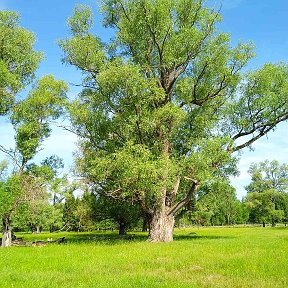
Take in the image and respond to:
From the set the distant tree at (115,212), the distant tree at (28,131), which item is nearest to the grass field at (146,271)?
the distant tree at (28,131)

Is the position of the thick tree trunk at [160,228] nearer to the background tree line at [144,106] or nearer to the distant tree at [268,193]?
the background tree line at [144,106]

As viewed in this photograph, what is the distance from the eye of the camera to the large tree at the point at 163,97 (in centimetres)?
3009

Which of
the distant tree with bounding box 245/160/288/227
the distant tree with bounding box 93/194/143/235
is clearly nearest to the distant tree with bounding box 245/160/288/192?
the distant tree with bounding box 245/160/288/227

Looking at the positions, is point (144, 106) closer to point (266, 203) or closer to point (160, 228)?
point (160, 228)

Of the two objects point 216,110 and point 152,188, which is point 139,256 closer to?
point 152,188

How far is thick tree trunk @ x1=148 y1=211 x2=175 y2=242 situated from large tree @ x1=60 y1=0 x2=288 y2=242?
0.26 ft

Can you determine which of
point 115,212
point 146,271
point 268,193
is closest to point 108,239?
point 115,212

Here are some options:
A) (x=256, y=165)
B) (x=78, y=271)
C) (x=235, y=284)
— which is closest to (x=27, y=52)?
(x=78, y=271)

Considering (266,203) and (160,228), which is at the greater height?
(266,203)

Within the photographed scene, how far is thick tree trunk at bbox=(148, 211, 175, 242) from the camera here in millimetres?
32875

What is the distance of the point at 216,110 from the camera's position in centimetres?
3628

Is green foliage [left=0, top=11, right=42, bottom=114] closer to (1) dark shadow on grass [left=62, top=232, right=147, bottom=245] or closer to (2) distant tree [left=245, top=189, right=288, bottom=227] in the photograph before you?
(1) dark shadow on grass [left=62, top=232, right=147, bottom=245]

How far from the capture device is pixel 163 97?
31.7 metres

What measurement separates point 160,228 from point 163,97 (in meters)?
10.5
